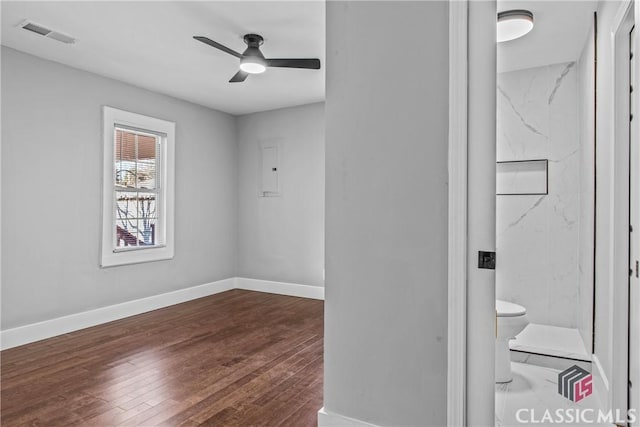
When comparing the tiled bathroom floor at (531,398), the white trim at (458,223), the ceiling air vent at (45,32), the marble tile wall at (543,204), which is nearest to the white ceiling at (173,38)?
the ceiling air vent at (45,32)

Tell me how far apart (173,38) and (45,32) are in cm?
94

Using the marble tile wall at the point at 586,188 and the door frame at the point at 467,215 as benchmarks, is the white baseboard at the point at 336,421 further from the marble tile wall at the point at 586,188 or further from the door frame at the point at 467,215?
the marble tile wall at the point at 586,188

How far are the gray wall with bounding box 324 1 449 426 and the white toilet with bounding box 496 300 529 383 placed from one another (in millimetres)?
1205

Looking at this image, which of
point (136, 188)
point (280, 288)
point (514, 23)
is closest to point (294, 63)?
point (514, 23)

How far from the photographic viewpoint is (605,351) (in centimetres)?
239

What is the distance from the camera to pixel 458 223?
165 centimetres

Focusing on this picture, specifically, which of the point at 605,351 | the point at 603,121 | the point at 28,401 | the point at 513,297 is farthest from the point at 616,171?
the point at 28,401

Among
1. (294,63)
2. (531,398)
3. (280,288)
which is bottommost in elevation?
(531,398)

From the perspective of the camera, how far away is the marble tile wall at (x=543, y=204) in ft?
12.0

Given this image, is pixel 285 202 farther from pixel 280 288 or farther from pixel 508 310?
pixel 508 310

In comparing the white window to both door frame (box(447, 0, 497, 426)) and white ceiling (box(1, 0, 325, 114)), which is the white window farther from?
door frame (box(447, 0, 497, 426))

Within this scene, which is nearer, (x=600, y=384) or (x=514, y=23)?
(x=600, y=384)

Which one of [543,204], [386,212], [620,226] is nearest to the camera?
[386,212]

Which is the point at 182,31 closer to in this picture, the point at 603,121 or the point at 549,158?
the point at 603,121
